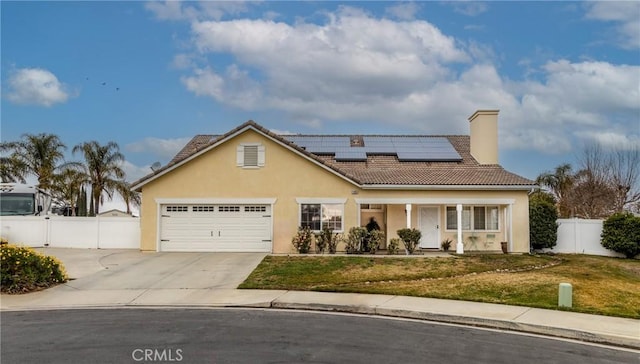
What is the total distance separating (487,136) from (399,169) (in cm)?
524

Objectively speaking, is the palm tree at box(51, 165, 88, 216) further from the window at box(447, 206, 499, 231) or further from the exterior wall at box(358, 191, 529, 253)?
the window at box(447, 206, 499, 231)

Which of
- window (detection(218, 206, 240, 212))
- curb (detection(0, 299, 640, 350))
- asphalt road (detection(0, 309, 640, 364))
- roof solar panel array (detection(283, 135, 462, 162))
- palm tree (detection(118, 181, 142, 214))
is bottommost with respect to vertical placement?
curb (detection(0, 299, 640, 350))

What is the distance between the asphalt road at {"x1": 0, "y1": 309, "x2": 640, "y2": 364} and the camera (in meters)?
7.46

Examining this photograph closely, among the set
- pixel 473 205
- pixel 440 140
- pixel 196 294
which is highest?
pixel 440 140

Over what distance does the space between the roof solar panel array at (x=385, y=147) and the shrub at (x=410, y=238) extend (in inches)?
237

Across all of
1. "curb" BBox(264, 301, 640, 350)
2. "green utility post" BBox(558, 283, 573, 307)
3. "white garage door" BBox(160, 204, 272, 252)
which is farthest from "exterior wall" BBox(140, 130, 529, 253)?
"green utility post" BBox(558, 283, 573, 307)

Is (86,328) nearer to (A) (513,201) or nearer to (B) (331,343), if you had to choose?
(B) (331,343)

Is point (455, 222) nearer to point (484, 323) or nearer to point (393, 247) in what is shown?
point (393, 247)

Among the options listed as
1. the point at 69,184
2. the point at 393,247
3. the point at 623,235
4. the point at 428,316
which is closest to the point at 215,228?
the point at 393,247

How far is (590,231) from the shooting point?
23812 millimetres

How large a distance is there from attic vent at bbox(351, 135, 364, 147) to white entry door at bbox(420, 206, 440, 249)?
21.6 ft

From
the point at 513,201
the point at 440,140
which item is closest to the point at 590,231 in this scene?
the point at 513,201

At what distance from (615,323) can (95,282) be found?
13.5 meters

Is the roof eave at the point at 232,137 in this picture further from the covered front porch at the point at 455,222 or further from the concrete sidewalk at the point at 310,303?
the concrete sidewalk at the point at 310,303
